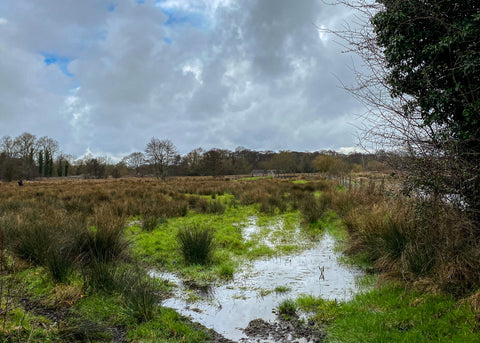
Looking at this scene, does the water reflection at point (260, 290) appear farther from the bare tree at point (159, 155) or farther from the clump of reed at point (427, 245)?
the bare tree at point (159, 155)

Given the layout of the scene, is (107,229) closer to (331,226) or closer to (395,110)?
(395,110)

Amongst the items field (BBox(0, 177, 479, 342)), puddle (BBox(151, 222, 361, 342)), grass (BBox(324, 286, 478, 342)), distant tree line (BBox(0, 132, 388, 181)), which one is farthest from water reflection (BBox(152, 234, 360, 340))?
distant tree line (BBox(0, 132, 388, 181))

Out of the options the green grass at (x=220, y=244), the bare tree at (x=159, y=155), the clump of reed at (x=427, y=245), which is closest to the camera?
the clump of reed at (x=427, y=245)

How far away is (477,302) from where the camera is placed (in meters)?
3.31

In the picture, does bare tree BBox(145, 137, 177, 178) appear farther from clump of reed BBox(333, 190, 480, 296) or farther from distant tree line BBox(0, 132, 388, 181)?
clump of reed BBox(333, 190, 480, 296)

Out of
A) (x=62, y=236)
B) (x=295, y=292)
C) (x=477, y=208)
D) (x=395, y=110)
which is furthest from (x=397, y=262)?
(x=62, y=236)

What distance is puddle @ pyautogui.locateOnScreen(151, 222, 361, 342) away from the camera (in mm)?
4074

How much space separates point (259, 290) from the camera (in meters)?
4.94

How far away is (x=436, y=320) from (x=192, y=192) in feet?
56.9

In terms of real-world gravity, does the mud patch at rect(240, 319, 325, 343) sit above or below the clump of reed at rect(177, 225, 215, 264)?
below

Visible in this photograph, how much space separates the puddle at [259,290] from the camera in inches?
160

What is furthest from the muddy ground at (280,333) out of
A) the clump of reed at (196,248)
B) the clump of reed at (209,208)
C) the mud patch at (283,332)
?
the clump of reed at (209,208)

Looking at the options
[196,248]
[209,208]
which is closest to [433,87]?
[196,248]

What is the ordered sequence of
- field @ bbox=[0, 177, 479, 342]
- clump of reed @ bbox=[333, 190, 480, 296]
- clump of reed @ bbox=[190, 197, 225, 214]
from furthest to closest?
clump of reed @ bbox=[190, 197, 225, 214], clump of reed @ bbox=[333, 190, 480, 296], field @ bbox=[0, 177, 479, 342]
